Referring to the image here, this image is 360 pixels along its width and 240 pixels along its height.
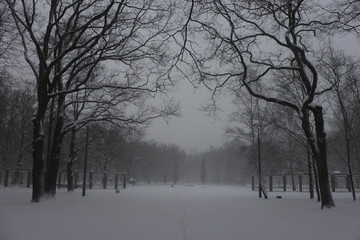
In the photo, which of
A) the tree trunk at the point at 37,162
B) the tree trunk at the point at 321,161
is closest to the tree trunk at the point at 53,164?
the tree trunk at the point at 37,162

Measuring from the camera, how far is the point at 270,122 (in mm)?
21578

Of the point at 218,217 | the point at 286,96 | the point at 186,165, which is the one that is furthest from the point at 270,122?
the point at 186,165

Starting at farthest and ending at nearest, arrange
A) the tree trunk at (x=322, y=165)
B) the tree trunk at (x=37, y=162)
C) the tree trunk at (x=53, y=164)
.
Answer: the tree trunk at (x=53, y=164) < the tree trunk at (x=37, y=162) < the tree trunk at (x=322, y=165)

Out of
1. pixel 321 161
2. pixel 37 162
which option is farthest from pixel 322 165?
pixel 37 162

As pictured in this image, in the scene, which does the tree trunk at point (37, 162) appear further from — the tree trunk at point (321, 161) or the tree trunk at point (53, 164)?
the tree trunk at point (321, 161)

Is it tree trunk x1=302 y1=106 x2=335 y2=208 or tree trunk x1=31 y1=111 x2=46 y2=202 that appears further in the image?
tree trunk x1=31 y1=111 x2=46 y2=202

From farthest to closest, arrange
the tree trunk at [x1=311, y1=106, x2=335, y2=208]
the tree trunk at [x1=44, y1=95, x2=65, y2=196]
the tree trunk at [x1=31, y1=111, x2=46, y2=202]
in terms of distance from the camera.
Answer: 1. the tree trunk at [x1=44, y1=95, x2=65, y2=196]
2. the tree trunk at [x1=31, y1=111, x2=46, y2=202]
3. the tree trunk at [x1=311, y1=106, x2=335, y2=208]

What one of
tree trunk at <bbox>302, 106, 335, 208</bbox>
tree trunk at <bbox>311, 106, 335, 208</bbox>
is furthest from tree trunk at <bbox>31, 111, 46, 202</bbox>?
tree trunk at <bbox>311, 106, 335, 208</bbox>

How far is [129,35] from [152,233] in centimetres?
982

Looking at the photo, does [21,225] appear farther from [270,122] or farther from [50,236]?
[270,122]

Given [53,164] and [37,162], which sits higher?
[37,162]

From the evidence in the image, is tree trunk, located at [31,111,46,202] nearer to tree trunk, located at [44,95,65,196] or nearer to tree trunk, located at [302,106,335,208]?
tree trunk, located at [44,95,65,196]

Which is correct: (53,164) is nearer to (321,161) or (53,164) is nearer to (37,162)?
(37,162)

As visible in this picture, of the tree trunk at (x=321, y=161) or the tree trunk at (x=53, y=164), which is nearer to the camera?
the tree trunk at (x=321, y=161)
